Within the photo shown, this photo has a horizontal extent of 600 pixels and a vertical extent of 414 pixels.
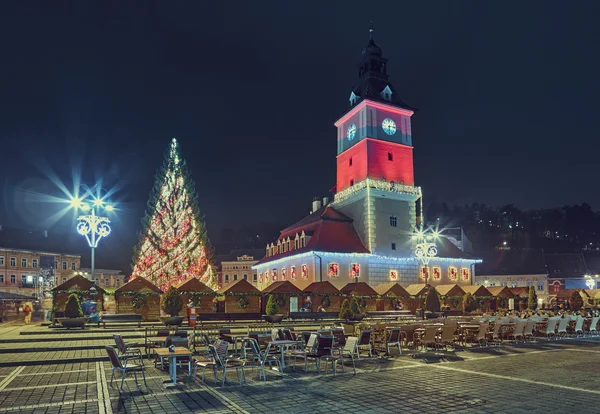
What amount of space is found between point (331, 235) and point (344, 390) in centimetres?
3710

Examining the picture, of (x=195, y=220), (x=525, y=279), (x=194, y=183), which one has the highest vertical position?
(x=194, y=183)

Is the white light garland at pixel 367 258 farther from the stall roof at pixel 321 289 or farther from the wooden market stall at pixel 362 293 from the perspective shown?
the stall roof at pixel 321 289

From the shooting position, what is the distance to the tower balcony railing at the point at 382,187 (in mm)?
49125

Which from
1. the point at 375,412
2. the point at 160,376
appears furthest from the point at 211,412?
the point at 160,376

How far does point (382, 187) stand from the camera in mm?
49469

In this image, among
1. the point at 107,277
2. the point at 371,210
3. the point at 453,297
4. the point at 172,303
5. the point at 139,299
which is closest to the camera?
the point at 172,303

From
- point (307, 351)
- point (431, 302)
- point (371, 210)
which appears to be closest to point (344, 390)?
point (307, 351)

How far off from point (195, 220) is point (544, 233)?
91.3 m

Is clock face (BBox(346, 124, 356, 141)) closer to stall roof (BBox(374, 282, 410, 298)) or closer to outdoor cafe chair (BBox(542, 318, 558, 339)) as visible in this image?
stall roof (BBox(374, 282, 410, 298))

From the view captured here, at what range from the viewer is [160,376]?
12.4 m

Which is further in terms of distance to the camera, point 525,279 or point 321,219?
point 525,279

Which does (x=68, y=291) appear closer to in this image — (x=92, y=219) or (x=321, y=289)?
(x=92, y=219)

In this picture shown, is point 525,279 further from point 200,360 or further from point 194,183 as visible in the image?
point 200,360

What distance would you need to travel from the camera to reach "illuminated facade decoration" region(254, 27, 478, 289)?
154 ft
